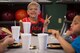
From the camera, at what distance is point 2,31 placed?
241 centimetres

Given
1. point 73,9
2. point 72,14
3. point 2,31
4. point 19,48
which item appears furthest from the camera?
point 73,9

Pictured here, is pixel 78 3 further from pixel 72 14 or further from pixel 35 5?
pixel 35 5

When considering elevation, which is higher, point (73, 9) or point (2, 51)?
point (73, 9)

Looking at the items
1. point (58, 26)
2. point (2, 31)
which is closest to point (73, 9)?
point (58, 26)

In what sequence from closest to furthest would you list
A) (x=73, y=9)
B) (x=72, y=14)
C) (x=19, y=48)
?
(x=19, y=48) → (x=72, y=14) → (x=73, y=9)

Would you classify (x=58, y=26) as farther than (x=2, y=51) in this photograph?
Yes

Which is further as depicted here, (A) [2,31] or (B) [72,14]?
(B) [72,14]

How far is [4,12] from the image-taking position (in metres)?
4.56

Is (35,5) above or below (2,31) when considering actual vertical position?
above

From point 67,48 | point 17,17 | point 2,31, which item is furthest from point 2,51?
point 17,17

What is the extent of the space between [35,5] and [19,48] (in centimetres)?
164

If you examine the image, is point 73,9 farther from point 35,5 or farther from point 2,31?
point 2,31

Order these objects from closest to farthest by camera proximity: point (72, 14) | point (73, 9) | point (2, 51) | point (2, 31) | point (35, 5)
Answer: point (2, 51), point (2, 31), point (35, 5), point (72, 14), point (73, 9)

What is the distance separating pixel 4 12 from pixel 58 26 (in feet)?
4.17
